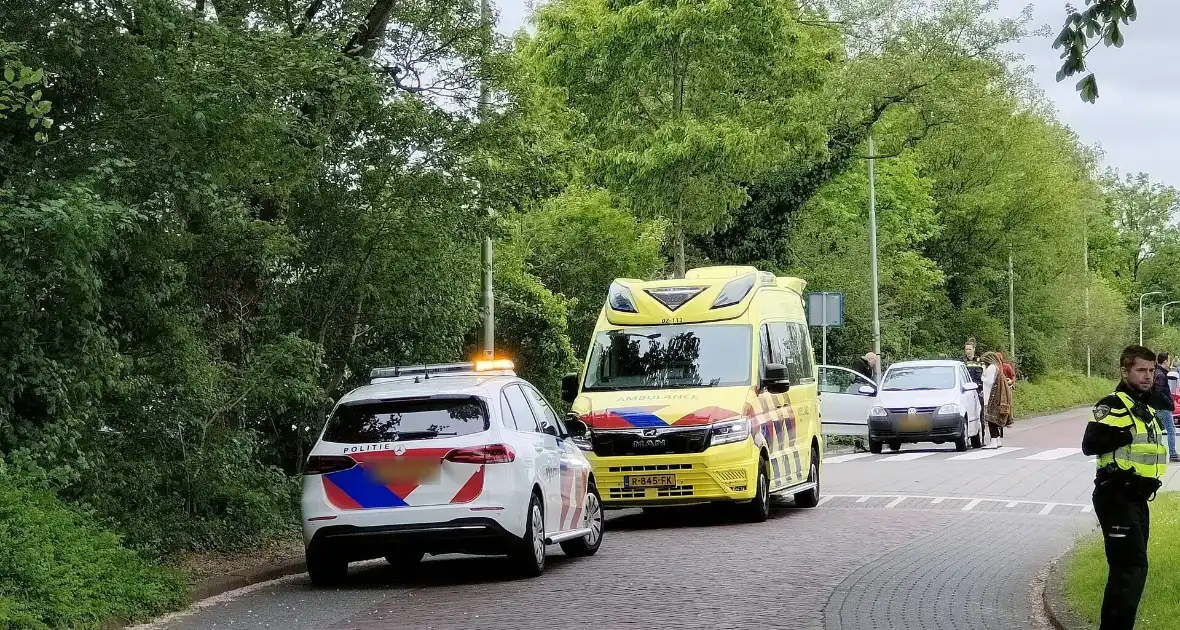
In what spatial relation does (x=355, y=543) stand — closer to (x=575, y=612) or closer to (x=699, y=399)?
(x=575, y=612)

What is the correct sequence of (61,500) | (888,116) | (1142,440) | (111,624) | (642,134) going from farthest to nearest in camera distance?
(888,116) < (642,134) < (61,500) < (111,624) < (1142,440)

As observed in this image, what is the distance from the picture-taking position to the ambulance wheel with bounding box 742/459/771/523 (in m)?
17.4

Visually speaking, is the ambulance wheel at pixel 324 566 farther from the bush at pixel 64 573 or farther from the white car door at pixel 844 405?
the white car door at pixel 844 405

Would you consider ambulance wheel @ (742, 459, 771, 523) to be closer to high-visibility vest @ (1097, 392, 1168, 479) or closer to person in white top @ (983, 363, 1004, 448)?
high-visibility vest @ (1097, 392, 1168, 479)

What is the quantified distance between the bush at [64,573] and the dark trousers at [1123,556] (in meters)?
5.98

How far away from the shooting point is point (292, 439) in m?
16.7

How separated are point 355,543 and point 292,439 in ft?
15.8

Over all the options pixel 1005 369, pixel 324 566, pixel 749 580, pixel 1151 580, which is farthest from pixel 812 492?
pixel 1005 369

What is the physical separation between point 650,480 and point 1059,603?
675 cm

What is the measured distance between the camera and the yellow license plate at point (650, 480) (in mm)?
16828

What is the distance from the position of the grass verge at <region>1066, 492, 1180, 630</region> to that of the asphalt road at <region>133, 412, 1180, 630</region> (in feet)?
1.16

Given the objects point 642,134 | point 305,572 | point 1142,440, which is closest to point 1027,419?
point 642,134

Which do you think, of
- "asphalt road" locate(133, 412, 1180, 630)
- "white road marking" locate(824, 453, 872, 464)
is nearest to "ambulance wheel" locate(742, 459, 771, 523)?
"asphalt road" locate(133, 412, 1180, 630)

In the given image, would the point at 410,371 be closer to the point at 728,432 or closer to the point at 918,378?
the point at 728,432
